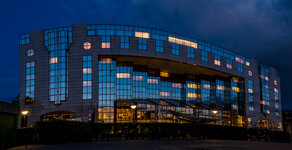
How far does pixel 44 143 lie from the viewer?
2655 centimetres

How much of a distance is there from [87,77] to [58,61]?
769 centimetres

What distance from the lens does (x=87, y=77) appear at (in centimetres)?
6038

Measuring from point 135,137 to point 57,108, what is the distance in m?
32.5

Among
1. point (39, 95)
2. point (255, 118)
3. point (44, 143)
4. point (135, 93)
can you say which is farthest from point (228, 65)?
point (44, 143)

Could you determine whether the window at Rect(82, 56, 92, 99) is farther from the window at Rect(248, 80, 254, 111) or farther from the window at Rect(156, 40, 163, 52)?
the window at Rect(248, 80, 254, 111)

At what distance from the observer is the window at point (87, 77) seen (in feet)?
196

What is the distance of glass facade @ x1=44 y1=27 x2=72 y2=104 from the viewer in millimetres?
60094

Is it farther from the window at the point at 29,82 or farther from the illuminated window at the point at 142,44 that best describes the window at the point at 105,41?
the window at the point at 29,82

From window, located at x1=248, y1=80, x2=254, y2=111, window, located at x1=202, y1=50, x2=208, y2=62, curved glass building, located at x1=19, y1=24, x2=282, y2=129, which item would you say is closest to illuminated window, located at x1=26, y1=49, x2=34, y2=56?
curved glass building, located at x1=19, y1=24, x2=282, y2=129

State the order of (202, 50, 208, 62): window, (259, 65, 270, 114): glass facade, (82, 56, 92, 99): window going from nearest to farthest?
(82, 56, 92, 99): window → (202, 50, 208, 62): window → (259, 65, 270, 114): glass facade

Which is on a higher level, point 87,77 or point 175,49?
point 175,49

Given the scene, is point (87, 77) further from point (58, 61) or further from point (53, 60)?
point (53, 60)

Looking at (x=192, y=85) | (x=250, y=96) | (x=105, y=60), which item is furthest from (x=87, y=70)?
(x=250, y=96)

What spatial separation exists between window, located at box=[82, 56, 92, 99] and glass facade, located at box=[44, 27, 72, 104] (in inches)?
156
